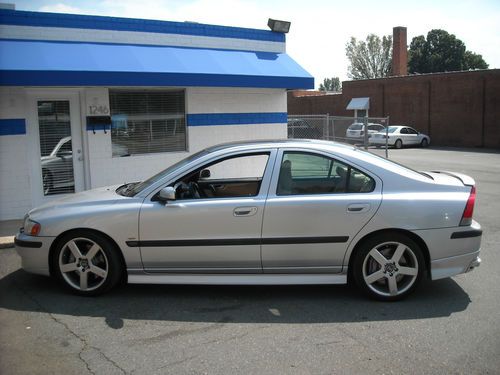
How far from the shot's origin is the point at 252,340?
4.15 m

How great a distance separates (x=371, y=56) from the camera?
71.9m

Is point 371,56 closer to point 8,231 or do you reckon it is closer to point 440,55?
point 440,55

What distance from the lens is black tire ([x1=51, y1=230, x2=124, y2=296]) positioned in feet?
16.3

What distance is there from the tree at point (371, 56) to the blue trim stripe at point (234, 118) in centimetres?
6271

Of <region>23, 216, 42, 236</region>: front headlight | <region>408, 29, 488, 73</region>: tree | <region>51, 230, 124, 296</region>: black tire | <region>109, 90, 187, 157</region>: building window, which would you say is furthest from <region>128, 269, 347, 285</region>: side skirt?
<region>408, 29, 488, 73</region>: tree

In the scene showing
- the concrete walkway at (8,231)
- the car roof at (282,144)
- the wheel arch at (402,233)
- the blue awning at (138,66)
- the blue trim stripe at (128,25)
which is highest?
the blue trim stripe at (128,25)

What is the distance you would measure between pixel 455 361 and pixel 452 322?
30.0 inches

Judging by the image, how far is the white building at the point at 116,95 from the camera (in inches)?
353

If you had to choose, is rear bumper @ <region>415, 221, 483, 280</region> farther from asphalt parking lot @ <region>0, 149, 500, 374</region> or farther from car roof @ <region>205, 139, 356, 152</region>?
car roof @ <region>205, 139, 356, 152</region>

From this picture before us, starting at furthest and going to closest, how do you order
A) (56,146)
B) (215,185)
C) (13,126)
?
(56,146)
(13,126)
(215,185)

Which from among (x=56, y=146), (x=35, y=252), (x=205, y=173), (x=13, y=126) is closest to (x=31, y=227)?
(x=35, y=252)

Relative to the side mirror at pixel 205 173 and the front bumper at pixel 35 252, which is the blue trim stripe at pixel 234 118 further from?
the front bumper at pixel 35 252

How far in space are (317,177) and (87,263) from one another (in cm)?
235

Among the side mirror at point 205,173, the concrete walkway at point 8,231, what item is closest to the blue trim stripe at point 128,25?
the concrete walkway at point 8,231
